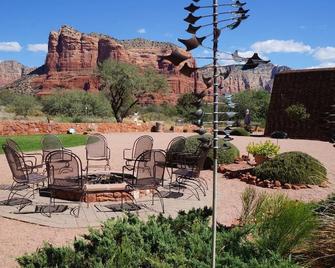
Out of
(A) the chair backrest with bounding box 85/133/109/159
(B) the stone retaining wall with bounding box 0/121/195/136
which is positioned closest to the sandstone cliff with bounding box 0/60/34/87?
(B) the stone retaining wall with bounding box 0/121/195/136

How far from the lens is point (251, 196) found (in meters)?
5.73

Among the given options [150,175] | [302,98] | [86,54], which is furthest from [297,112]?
[86,54]

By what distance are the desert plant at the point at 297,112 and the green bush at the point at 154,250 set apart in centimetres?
2637

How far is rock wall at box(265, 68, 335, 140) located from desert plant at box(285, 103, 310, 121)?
96 cm

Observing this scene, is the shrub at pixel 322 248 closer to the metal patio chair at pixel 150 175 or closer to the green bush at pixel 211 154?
the metal patio chair at pixel 150 175

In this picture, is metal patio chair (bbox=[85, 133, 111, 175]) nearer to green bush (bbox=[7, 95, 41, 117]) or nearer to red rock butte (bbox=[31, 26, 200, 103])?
green bush (bbox=[7, 95, 41, 117])

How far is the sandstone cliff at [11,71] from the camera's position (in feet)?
576

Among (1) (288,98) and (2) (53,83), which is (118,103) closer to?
(1) (288,98)

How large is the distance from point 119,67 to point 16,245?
38.4 metres

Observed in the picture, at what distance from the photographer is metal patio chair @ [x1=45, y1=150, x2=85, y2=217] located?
21.8 ft

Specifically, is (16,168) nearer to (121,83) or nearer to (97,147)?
(97,147)

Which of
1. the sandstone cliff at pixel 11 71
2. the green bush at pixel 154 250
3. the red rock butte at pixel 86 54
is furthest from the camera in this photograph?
the sandstone cliff at pixel 11 71

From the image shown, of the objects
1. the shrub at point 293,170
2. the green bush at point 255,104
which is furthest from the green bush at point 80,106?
the shrub at point 293,170

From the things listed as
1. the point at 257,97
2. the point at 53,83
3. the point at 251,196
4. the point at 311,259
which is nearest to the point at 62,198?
the point at 251,196
